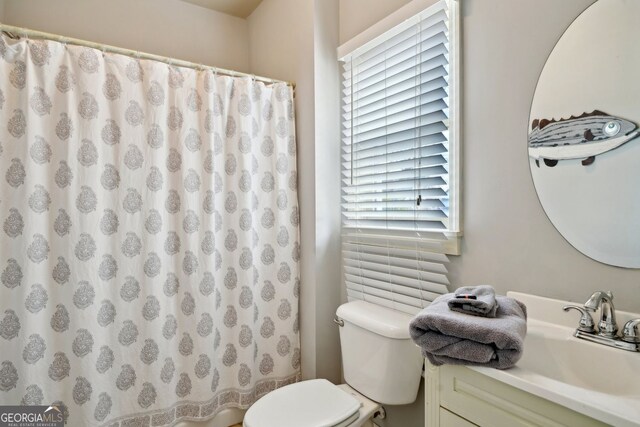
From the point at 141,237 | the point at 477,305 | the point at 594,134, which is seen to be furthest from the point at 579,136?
the point at 141,237

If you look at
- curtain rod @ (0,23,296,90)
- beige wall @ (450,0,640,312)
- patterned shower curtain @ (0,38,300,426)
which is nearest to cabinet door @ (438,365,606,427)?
beige wall @ (450,0,640,312)

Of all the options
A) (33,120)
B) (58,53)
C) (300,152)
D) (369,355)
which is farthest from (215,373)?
(58,53)

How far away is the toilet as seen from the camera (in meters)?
1.32

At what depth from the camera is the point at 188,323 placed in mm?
1709

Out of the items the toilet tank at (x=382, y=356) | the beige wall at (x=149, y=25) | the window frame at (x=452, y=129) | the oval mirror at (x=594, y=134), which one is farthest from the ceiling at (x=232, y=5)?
the toilet tank at (x=382, y=356)

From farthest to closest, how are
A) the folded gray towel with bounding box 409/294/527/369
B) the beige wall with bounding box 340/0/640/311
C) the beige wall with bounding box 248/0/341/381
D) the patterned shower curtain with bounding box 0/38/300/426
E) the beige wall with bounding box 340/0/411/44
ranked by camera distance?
the beige wall with bounding box 248/0/341/381 < the beige wall with bounding box 340/0/411/44 < the patterned shower curtain with bounding box 0/38/300/426 < the beige wall with bounding box 340/0/640/311 < the folded gray towel with bounding box 409/294/527/369

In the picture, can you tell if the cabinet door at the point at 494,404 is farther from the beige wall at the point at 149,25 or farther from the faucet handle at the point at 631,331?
the beige wall at the point at 149,25

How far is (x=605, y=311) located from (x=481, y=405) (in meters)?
0.40

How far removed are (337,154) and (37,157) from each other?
4.50 feet

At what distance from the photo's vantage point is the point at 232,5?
7.76ft

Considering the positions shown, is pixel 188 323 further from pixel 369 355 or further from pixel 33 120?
pixel 33 120

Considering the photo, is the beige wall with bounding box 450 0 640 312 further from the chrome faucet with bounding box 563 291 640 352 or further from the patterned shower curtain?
the patterned shower curtain

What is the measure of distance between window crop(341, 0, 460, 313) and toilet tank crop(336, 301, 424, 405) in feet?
A: 0.55

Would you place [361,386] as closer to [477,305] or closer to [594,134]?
[477,305]
